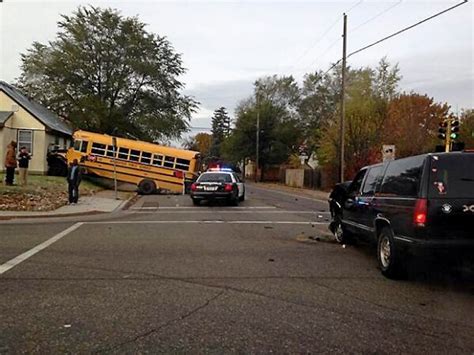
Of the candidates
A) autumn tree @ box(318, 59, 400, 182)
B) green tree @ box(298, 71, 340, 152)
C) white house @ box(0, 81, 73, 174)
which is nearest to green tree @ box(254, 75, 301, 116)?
green tree @ box(298, 71, 340, 152)

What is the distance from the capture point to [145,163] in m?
29.6

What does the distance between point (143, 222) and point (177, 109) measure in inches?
1480

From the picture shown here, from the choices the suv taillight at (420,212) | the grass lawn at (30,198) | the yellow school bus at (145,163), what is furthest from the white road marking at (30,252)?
the yellow school bus at (145,163)

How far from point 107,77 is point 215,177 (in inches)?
1211

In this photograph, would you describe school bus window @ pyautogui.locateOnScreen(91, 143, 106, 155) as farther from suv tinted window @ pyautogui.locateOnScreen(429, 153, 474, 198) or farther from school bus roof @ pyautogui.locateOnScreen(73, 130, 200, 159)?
suv tinted window @ pyautogui.locateOnScreen(429, 153, 474, 198)

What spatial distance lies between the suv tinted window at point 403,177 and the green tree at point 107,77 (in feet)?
134

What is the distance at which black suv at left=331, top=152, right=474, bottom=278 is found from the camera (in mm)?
6832

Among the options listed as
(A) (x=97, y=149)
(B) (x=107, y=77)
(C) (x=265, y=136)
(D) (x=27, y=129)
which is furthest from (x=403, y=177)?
(C) (x=265, y=136)

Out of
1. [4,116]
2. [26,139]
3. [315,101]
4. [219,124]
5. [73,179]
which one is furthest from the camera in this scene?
[219,124]

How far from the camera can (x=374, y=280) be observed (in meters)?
7.61

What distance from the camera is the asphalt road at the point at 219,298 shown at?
4801 millimetres

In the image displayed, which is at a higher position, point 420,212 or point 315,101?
point 315,101

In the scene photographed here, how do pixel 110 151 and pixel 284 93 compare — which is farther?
pixel 284 93

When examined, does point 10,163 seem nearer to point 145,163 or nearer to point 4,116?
point 145,163
